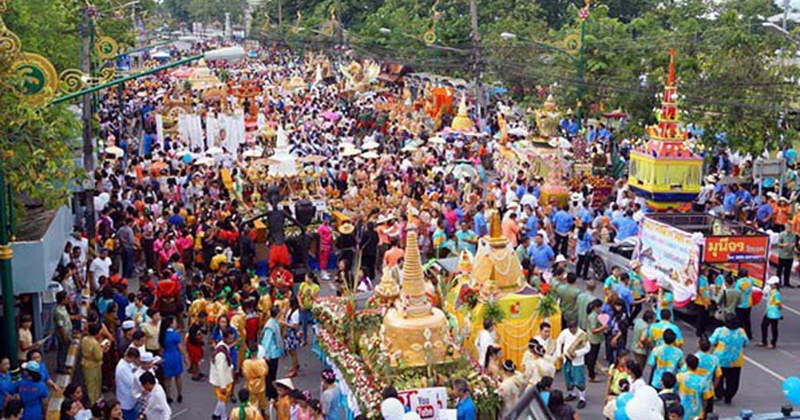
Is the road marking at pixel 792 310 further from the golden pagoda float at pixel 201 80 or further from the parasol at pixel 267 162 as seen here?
the golden pagoda float at pixel 201 80

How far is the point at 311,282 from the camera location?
47.9 ft

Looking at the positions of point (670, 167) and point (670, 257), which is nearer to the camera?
point (670, 257)

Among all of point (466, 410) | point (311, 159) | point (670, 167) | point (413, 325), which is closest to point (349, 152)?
point (311, 159)

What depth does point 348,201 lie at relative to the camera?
2238 centimetres

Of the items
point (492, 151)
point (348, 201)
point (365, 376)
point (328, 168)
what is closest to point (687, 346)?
point (365, 376)

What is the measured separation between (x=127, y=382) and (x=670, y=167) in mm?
13832

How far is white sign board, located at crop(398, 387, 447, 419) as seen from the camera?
10594 mm

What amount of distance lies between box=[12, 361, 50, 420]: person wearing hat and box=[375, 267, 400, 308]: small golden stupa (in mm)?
4156

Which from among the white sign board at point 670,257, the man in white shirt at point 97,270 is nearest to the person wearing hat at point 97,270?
the man in white shirt at point 97,270

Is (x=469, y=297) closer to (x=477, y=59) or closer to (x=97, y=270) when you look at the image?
(x=97, y=270)

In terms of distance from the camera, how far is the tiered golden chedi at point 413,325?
11391mm

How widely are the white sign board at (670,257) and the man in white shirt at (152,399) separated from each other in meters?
8.56

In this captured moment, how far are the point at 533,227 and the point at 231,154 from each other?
13.4 meters

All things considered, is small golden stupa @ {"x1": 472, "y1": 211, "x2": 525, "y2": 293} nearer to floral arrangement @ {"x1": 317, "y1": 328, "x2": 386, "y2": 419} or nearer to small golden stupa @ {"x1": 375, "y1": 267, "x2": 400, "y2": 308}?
small golden stupa @ {"x1": 375, "y1": 267, "x2": 400, "y2": 308}
